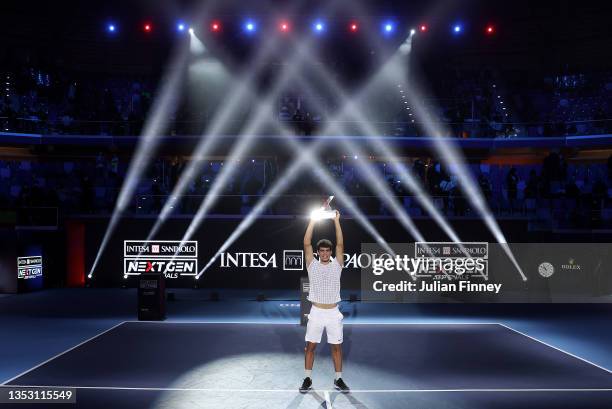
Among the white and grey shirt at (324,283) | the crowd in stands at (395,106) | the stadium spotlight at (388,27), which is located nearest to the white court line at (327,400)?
the white and grey shirt at (324,283)

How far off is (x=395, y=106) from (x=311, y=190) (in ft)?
20.2

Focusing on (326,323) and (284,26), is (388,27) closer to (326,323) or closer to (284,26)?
(284,26)

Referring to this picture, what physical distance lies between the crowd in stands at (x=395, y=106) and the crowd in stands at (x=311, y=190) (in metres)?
1.71

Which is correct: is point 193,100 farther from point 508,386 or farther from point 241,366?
point 508,386

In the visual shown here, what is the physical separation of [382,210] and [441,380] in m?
11.7

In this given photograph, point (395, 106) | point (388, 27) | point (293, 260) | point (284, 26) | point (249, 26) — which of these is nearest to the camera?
point (293, 260)

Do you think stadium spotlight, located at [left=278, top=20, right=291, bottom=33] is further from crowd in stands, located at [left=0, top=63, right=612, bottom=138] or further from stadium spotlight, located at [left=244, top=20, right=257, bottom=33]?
crowd in stands, located at [left=0, top=63, right=612, bottom=138]

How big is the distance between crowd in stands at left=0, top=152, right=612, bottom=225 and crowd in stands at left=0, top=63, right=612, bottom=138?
1.71 metres

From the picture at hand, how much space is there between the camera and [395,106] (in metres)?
24.2

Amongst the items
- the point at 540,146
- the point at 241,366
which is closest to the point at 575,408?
the point at 241,366

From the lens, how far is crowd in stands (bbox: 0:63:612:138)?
21578 mm

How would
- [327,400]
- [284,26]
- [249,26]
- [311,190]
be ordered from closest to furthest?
[327,400] < [311,190] < [284,26] < [249,26]

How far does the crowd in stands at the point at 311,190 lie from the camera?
20062 mm

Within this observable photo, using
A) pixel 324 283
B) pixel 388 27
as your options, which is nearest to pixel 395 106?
pixel 388 27
